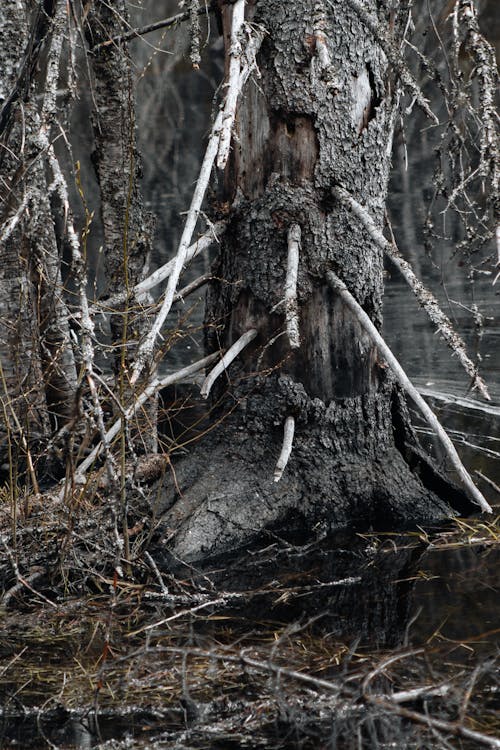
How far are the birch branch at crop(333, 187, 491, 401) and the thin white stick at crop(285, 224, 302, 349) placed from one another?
274 millimetres

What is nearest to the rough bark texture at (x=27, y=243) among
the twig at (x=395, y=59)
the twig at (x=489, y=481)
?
the twig at (x=395, y=59)

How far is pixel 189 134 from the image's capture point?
1925cm

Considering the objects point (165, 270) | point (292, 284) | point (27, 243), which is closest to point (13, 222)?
point (27, 243)

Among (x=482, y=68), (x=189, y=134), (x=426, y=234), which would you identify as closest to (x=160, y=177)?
(x=189, y=134)

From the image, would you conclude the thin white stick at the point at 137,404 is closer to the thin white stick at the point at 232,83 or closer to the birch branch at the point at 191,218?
the birch branch at the point at 191,218

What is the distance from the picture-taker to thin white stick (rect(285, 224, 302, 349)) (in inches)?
166

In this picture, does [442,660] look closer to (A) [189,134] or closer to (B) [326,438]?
(B) [326,438]

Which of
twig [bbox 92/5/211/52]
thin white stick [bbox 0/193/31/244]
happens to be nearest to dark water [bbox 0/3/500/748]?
thin white stick [bbox 0/193/31/244]

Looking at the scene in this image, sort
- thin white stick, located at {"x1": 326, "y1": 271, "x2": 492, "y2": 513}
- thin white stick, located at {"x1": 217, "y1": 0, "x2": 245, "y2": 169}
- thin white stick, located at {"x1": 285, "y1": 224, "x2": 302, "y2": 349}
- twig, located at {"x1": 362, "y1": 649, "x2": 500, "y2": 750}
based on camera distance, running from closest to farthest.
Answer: twig, located at {"x1": 362, "y1": 649, "x2": 500, "y2": 750} < thin white stick, located at {"x1": 217, "y1": 0, "x2": 245, "y2": 169} < thin white stick, located at {"x1": 285, "y1": 224, "x2": 302, "y2": 349} < thin white stick, located at {"x1": 326, "y1": 271, "x2": 492, "y2": 513}

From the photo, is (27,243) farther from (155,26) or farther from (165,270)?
(155,26)

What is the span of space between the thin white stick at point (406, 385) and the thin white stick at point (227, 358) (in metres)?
0.46

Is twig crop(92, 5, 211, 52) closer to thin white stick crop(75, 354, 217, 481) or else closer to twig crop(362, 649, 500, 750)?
thin white stick crop(75, 354, 217, 481)

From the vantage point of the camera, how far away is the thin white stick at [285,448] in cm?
456

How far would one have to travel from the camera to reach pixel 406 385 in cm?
450
